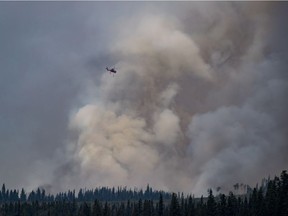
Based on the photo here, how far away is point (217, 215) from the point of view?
181750 mm

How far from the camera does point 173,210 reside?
Answer: 184m

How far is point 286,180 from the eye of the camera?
16262 cm

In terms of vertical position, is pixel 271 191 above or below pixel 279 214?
above

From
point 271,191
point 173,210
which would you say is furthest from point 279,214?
point 173,210

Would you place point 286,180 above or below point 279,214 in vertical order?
above

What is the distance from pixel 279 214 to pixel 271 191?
2500cm

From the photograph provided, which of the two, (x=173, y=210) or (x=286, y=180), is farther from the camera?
(x=173, y=210)

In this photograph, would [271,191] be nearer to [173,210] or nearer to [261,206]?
[261,206]

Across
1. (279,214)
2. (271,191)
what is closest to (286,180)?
(279,214)

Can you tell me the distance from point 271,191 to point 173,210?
4155 cm

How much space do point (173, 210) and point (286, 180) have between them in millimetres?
47969

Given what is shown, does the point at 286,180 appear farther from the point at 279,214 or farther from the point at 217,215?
the point at 217,215

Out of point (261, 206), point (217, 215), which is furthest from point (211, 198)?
point (261, 206)

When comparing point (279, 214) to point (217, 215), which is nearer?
point (279, 214)
